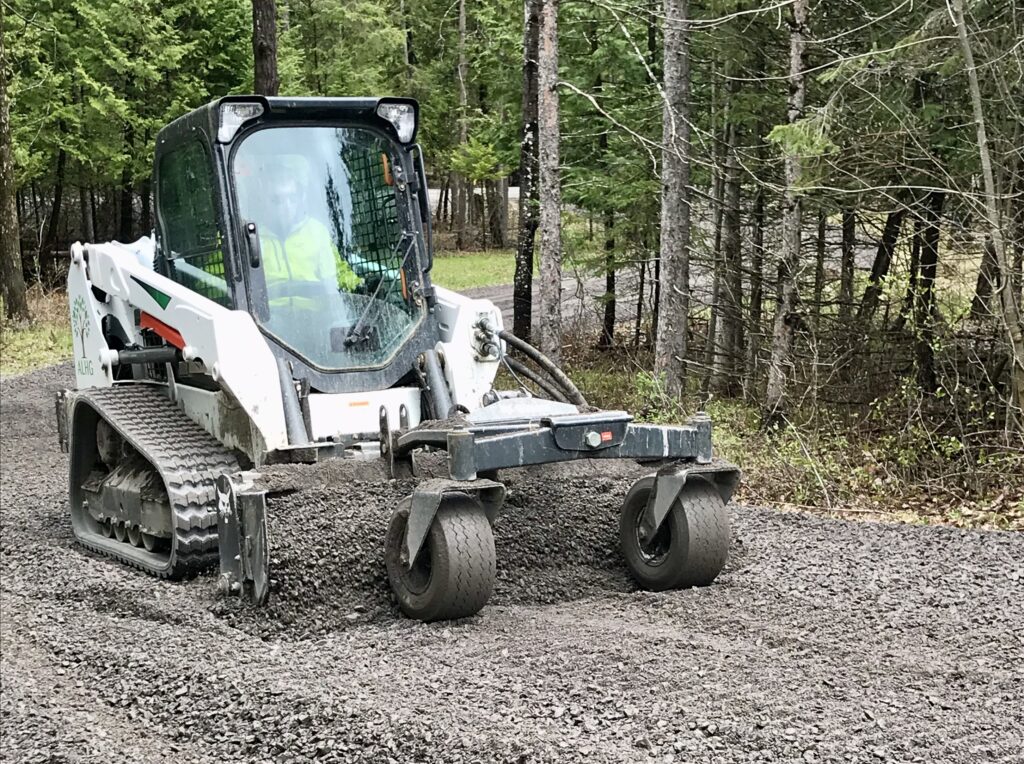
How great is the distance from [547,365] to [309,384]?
1.49 metres

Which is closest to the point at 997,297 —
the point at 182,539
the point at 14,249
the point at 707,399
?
the point at 707,399

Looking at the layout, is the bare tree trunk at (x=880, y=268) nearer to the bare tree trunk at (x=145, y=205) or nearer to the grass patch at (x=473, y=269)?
the grass patch at (x=473, y=269)

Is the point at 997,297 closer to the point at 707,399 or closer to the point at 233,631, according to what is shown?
the point at 707,399

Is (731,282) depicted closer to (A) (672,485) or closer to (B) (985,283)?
(B) (985,283)

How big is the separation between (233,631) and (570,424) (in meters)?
1.91

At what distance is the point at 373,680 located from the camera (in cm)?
462

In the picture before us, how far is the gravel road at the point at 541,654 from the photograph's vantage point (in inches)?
157

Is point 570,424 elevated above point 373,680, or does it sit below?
above

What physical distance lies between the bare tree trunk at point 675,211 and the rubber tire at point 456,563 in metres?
7.48

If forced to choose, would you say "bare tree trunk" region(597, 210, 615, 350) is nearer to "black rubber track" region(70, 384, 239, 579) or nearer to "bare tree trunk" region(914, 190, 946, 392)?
"bare tree trunk" region(914, 190, 946, 392)

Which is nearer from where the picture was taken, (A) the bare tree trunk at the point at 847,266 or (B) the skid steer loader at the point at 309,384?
(B) the skid steer loader at the point at 309,384

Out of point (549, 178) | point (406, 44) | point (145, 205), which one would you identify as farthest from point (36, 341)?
point (406, 44)

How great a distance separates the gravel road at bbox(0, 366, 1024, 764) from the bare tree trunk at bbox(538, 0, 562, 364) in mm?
6598

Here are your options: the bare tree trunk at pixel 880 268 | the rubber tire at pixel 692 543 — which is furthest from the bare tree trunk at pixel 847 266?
the rubber tire at pixel 692 543
